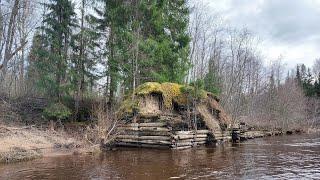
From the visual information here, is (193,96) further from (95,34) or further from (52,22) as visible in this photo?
(52,22)

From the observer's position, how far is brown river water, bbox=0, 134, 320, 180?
14.0 metres

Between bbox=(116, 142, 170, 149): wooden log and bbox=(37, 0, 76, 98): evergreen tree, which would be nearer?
bbox=(116, 142, 170, 149): wooden log

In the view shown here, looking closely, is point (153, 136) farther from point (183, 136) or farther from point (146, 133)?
point (183, 136)

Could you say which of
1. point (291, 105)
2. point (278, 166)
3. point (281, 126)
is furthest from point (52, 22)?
point (291, 105)

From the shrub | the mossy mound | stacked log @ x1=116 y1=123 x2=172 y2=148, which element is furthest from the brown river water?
the mossy mound

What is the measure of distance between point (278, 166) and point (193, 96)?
39.9ft

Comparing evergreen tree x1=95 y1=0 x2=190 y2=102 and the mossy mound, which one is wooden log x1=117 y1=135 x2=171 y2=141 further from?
evergreen tree x1=95 y1=0 x2=190 y2=102

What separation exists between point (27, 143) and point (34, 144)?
0.47m

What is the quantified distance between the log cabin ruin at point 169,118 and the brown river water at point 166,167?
129 inches

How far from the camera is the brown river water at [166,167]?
14.0m

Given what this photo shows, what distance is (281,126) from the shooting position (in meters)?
48.4

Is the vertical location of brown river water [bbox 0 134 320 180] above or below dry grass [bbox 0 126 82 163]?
below

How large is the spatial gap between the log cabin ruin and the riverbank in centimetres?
360

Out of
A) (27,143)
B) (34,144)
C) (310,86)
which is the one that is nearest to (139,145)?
(34,144)
